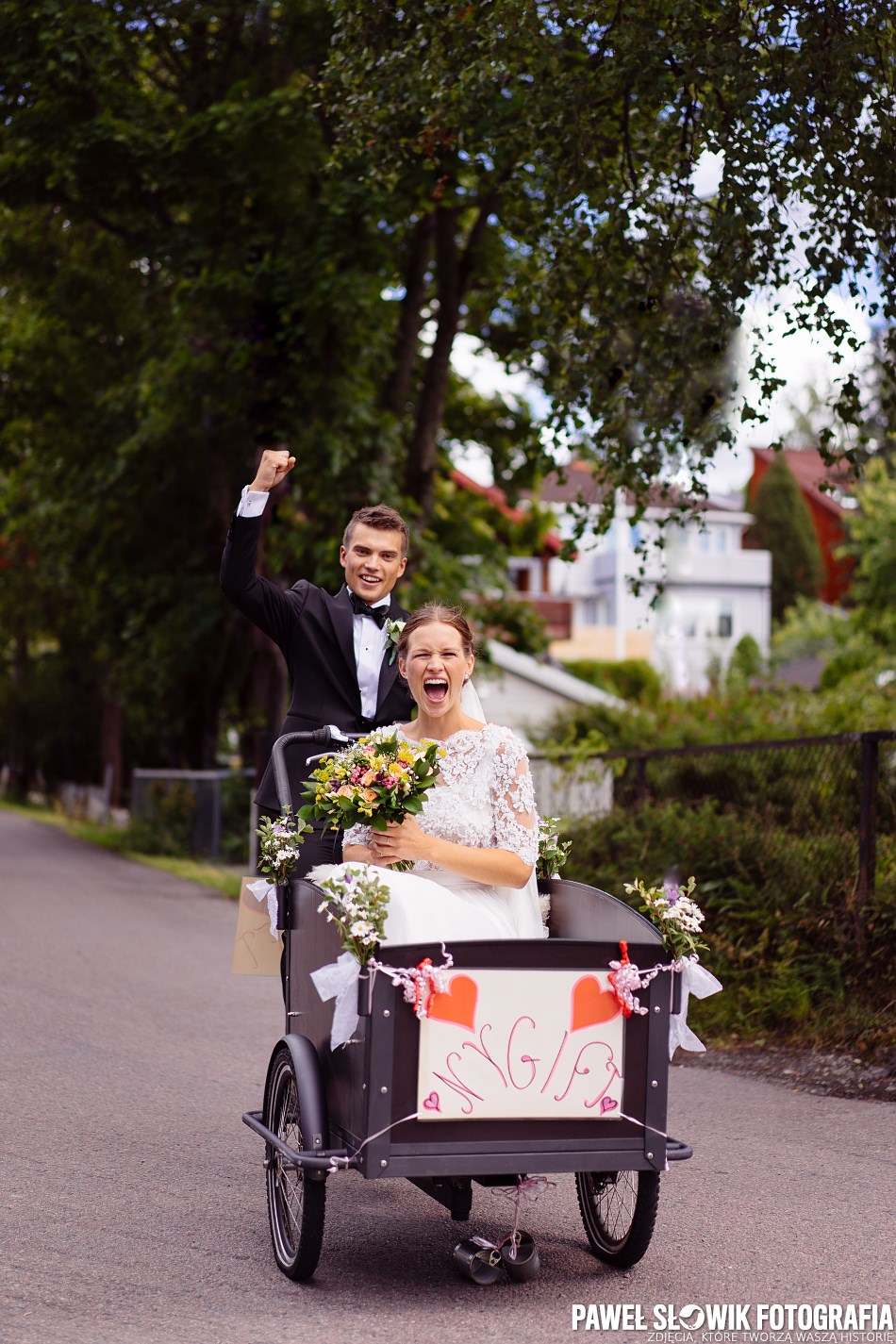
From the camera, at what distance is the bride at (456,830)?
15.3 ft

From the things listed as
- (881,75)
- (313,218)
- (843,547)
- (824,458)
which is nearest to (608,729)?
(313,218)

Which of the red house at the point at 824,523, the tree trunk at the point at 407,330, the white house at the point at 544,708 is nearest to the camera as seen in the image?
the white house at the point at 544,708

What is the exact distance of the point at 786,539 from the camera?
78688 mm

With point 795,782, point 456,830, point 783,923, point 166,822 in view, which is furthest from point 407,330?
point 456,830

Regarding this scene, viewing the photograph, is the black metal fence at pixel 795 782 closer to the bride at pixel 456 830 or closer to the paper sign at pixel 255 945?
the paper sign at pixel 255 945

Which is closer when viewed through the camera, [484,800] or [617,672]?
[484,800]

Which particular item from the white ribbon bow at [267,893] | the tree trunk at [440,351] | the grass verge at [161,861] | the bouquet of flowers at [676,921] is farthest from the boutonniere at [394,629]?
the tree trunk at [440,351]

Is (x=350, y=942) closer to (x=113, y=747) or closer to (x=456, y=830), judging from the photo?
(x=456, y=830)

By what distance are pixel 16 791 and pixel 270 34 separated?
137 feet

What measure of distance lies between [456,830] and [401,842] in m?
0.23

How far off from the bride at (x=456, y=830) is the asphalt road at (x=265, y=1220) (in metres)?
1.03

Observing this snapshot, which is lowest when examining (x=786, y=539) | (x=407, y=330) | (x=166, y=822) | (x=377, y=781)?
(x=166, y=822)

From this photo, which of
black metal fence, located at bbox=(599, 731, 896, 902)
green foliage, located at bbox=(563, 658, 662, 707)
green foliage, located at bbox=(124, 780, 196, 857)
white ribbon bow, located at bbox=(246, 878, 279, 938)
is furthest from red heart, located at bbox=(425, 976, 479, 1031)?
green foliage, located at bbox=(563, 658, 662, 707)

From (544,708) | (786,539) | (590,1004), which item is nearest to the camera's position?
(590,1004)
